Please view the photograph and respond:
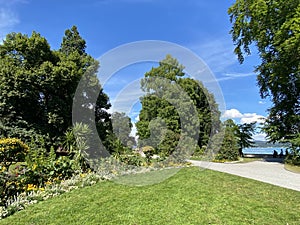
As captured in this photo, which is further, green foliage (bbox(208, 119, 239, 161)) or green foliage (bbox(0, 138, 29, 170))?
green foliage (bbox(208, 119, 239, 161))

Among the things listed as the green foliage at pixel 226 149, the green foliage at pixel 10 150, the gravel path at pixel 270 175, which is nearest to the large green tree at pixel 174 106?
the green foliage at pixel 226 149

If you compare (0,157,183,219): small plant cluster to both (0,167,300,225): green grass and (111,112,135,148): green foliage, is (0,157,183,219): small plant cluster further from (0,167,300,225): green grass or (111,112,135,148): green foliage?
(111,112,135,148): green foliage

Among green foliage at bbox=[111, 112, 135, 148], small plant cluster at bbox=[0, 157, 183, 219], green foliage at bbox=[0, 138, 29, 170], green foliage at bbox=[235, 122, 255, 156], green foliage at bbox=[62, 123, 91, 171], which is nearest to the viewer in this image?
small plant cluster at bbox=[0, 157, 183, 219]

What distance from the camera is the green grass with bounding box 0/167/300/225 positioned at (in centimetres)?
391

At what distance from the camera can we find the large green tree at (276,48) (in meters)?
11.1

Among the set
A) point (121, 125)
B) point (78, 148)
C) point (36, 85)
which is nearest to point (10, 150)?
point (78, 148)

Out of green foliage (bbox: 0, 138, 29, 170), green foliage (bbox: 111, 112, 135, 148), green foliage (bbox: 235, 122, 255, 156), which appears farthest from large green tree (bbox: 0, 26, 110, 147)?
green foliage (bbox: 235, 122, 255, 156)

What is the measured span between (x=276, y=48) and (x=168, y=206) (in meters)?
11.0

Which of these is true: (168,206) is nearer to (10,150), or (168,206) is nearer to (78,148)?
(78,148)

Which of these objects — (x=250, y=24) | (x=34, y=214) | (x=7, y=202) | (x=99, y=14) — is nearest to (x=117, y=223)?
(x=34, y=214)

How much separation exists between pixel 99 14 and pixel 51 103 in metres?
8.36

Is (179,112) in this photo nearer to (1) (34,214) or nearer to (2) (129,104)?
(2) (129,104)

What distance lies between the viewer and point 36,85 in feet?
49.9

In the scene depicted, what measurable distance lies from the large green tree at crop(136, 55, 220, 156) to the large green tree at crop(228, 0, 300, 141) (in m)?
6.70
